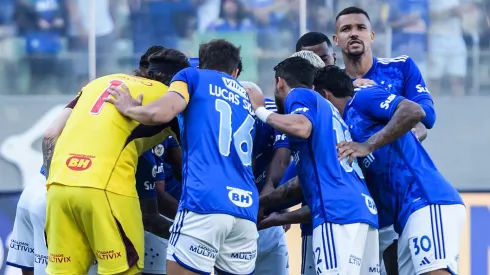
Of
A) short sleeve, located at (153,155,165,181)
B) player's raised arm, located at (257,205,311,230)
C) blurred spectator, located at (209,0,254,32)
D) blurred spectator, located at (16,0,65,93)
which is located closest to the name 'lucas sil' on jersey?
player's raised arm, located at (257,205,311,230)

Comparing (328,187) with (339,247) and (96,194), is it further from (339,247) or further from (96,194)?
(96,194)

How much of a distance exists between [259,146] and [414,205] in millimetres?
1424

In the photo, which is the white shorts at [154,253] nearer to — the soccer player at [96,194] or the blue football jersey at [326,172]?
the soccer player at [96,194]

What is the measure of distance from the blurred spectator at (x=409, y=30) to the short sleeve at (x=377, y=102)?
6443 mm

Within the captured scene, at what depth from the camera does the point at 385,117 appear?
21.4 feet

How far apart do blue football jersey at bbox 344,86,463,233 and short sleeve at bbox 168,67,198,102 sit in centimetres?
103

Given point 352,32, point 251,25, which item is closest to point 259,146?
point 352,32

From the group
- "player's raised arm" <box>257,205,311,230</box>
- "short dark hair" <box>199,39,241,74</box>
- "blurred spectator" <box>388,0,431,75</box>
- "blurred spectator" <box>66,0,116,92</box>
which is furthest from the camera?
"blurred spectator" <box>388,0,431,75</box>

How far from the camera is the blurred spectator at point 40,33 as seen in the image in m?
12.7

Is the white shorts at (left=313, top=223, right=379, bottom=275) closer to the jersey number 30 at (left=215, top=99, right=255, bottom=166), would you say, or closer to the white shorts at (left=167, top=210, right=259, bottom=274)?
the white shorts at (left=167, top=210, right=259, bottom=274)

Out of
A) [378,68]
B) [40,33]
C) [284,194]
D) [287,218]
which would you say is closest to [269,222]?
[287,218]

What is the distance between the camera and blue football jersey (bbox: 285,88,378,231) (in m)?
6.34

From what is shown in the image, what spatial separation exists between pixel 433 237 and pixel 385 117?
30.6 inches

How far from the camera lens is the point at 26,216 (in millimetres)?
7684
